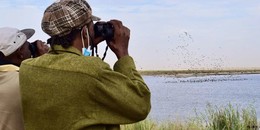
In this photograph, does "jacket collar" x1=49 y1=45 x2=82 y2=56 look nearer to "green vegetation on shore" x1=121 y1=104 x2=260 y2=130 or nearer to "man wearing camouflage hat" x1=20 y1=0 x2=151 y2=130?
"man wearing camouflage hat" x1=20 y1=0 x2=151 y2=130

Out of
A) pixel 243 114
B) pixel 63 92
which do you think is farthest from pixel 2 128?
pixel 243 114

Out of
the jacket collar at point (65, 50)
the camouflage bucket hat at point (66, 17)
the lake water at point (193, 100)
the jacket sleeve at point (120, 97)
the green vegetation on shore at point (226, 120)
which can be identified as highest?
the camouflage bucket hat at point (66, 17)

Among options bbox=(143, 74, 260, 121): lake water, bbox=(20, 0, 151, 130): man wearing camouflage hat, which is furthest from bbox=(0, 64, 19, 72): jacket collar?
bbox=(143, 74, 260, 121): lake water

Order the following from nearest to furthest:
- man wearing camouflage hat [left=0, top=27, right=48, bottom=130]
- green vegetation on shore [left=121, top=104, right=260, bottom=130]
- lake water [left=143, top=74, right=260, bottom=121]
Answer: man wearing camouflage hat [left=0, top=27, right=48, bottom=130] < green vegetation on shore [left=121, top=104, right=260, bottom=130] < lake water [left=143, top=74, right=260, bottom=121]

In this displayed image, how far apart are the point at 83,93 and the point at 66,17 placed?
320 mm

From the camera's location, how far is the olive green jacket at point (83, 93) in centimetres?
198

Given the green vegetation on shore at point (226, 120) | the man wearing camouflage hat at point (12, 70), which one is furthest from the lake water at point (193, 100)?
the man wearing camouflage hat at point (12, 70)

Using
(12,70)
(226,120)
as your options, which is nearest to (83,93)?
(12,70)

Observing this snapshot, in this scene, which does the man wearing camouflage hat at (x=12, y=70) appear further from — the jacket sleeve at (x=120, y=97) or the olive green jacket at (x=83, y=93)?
the jacket sleeve at (x=120, y=97)

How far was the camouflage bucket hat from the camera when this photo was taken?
6.75 feet

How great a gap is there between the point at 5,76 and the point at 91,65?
0.65m

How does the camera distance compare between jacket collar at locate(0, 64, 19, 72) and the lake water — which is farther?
the lake water

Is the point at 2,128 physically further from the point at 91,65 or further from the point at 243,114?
the point at 243,114

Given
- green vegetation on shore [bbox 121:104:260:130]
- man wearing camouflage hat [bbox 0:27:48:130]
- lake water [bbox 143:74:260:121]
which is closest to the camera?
man wearing camouflage hat [bbox 0:27:48:130]
